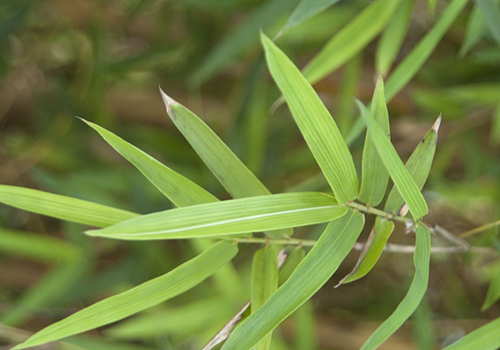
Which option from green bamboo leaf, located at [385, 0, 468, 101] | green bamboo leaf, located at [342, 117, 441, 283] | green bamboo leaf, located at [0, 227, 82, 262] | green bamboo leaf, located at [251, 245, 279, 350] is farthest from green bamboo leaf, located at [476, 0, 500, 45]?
green bamboo leaf, located at [0, 227, 82, 262]

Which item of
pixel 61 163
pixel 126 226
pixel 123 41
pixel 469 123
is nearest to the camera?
pixel 126 226

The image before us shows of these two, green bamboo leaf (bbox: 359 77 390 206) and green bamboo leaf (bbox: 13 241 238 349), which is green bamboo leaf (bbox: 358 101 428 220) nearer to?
green bamboo leaf (bbox: 359 77 390 206)

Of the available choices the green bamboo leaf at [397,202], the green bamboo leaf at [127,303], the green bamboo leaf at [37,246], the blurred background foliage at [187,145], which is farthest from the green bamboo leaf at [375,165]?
the green bamboo leaf at [37,246]

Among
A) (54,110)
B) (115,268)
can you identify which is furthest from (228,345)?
(54,110)

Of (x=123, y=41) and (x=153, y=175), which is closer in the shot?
(x=153, y=175)

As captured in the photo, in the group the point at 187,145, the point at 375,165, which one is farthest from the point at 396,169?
the point at 187,145

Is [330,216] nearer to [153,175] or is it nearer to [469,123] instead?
[153,175]

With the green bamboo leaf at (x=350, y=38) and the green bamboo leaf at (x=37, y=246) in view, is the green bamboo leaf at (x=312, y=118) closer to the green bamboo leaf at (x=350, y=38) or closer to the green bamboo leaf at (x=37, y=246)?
the green bamboo leaf at (x=350, y=38)
